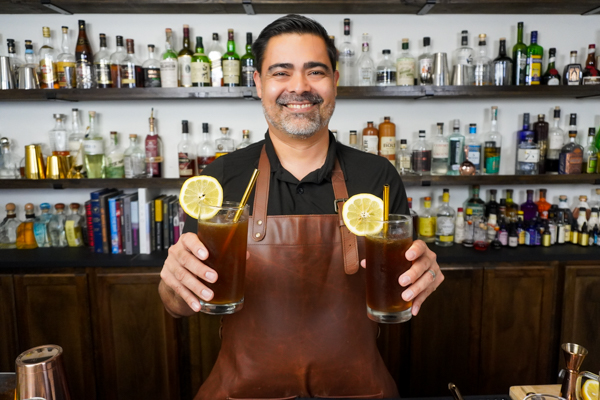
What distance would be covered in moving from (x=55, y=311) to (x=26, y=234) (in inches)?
21.0

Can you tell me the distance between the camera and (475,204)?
259 cm

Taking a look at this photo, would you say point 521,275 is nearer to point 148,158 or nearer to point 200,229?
point 200,229

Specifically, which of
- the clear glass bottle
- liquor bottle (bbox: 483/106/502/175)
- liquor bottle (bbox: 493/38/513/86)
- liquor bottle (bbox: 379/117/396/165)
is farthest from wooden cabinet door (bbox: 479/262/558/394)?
the clear glass bottle

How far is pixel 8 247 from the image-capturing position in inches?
99.7

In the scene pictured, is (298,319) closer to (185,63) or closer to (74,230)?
(185,63)

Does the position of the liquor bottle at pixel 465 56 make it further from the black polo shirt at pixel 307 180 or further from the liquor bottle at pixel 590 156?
the black polo shirt at pixel 307 180

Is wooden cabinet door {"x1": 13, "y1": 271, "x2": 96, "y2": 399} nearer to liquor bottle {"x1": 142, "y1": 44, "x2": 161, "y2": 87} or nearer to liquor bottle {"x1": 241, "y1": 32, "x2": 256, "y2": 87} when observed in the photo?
liquor bottle {"x1": 142, "y1": 44, "x2": 161, "y2": 87}

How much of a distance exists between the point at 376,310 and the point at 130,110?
2.12 m

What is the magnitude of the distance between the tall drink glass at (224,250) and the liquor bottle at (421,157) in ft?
5.59

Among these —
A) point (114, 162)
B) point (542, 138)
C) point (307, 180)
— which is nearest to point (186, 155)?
point (114, 162)

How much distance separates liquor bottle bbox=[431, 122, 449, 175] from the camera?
8.27ft

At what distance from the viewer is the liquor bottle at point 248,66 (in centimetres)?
235

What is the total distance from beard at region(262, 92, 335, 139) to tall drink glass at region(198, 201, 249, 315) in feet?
1.77

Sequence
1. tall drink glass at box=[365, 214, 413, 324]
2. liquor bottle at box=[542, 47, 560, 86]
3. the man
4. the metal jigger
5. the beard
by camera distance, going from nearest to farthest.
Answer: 1. the metal jigger
2. tall drink glass at box=[365, 214, 413, 324]
3. the man
4. the beard
5. liquor bottle at box=[542, 47, 560, 86]
